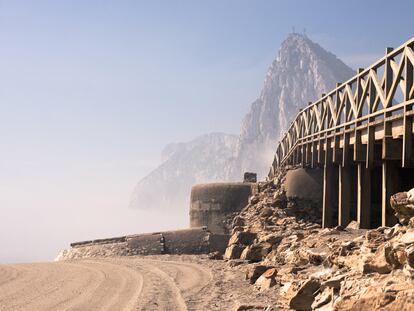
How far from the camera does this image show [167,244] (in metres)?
25.7

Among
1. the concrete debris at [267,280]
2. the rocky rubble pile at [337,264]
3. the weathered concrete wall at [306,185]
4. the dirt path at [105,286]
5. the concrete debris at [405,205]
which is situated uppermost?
the weathered concrete wall at [306,185]

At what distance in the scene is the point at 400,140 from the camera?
12016 millimetres

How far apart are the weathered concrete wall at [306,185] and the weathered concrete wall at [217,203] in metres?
5.10

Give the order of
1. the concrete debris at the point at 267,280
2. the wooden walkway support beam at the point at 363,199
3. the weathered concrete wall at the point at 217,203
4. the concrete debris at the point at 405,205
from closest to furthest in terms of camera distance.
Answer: the concrete debris at the point at 405,205 < the concrete debris at the point at 267,280 < the wooden walkway support beam at the point at 363,199 < the weathered concrete wall at the point at 217,203

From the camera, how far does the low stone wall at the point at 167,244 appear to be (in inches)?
991

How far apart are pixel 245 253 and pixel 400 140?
288 inches

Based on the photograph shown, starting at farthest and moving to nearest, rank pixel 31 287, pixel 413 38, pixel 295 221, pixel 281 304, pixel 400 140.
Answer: pixel 295 221 → pixel 31 287 → pixel 400 140 → pixel 413 38 → pixel 281 304

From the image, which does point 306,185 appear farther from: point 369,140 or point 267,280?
point 267,280

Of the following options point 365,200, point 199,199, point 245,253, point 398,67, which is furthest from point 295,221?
point 398,67

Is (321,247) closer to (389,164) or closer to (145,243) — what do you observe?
(389,164)

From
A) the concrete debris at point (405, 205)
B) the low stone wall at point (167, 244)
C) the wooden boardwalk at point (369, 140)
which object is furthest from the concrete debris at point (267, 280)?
the low stone wall at point (167, 244)

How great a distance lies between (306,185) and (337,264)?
13.1m

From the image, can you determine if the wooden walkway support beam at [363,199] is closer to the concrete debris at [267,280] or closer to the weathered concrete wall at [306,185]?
the concrete debris at [267,280]

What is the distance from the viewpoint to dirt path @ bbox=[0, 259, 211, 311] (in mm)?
11578
